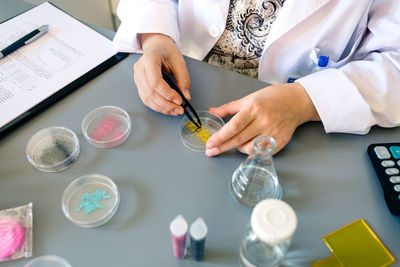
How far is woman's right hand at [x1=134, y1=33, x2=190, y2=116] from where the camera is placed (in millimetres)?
740

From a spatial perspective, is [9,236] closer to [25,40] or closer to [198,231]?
[198,231]

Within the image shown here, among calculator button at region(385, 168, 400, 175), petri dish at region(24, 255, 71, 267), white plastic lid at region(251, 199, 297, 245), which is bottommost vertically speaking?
petri dish at region(24, 255, 71, 267)

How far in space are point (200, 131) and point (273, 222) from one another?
36cm

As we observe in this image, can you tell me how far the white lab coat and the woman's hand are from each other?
4cm

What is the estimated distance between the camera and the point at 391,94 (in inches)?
29.2

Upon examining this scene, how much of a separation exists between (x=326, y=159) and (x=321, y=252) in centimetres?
22

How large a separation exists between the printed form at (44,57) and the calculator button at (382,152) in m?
0.76

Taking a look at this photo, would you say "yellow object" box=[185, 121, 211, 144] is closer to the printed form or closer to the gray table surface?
the gray table surface

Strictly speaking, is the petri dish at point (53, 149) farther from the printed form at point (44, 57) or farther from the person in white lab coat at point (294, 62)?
the person in white lab coat at point (294, 62)

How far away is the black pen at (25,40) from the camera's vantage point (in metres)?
0.84

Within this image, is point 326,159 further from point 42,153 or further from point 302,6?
point 42,153

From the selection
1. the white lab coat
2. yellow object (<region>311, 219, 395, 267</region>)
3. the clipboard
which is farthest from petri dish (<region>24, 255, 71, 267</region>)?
the white lab coat

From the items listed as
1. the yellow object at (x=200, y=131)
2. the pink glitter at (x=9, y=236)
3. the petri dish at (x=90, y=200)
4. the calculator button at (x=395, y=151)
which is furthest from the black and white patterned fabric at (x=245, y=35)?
the pink glitter at (x=9, y=236)

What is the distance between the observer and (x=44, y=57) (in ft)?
A: 2.81
